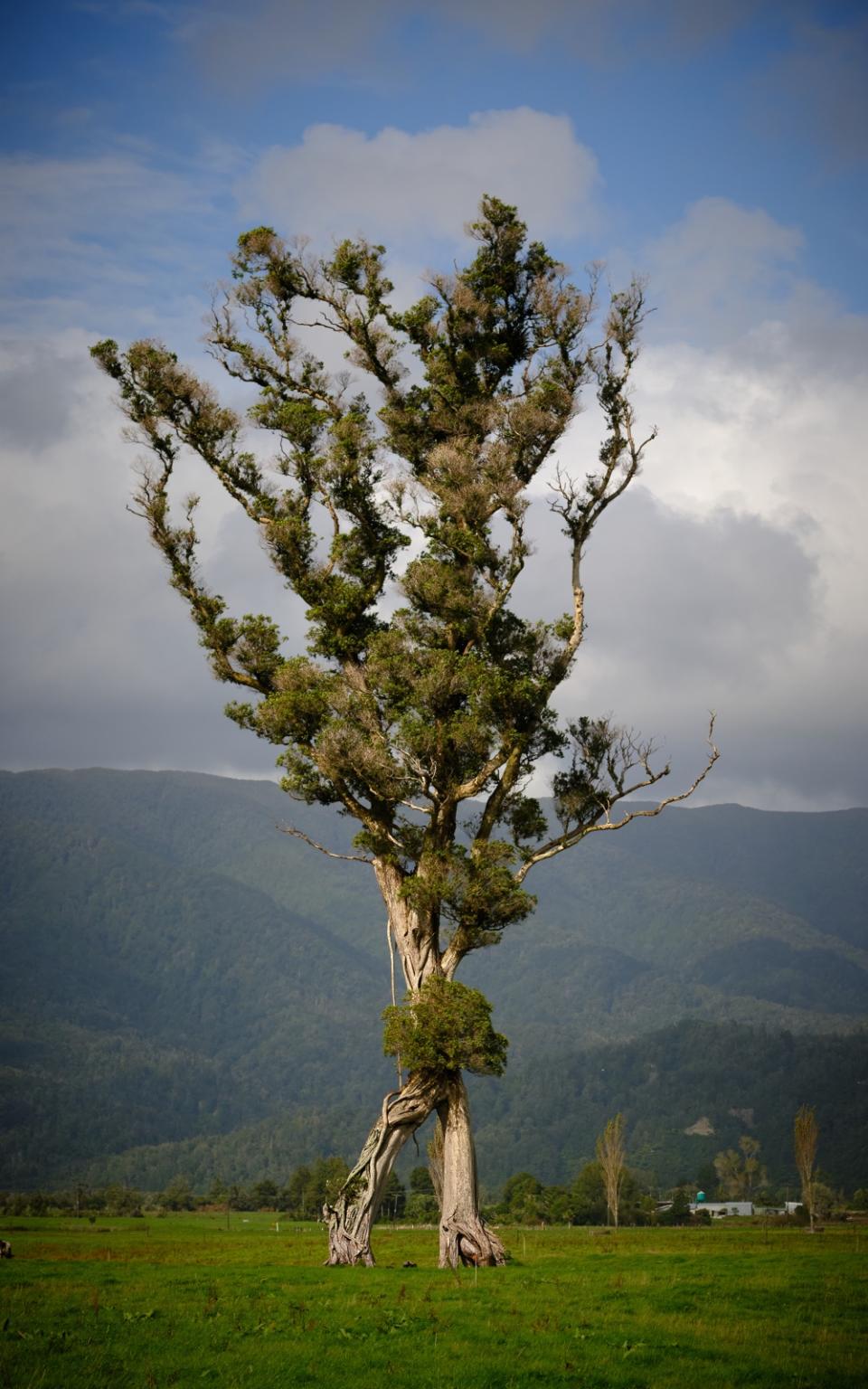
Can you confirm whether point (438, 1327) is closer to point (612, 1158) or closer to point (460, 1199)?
point (460, 1199)

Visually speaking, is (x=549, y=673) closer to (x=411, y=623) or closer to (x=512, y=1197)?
(x=411, y=623)

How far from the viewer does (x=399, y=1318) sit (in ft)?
54.2

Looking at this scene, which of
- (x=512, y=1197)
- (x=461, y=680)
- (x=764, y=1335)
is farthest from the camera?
(x=512, y=1197)

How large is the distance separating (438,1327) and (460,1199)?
1087cm

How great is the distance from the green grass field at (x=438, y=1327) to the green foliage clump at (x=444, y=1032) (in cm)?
407

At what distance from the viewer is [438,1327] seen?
1614cm

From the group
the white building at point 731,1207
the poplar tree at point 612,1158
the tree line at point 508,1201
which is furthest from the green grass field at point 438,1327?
the white building at point 731,1207

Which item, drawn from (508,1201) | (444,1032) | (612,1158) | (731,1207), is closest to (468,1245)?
(444,1032)

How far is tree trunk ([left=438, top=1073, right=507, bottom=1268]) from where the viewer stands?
2614 centimetres

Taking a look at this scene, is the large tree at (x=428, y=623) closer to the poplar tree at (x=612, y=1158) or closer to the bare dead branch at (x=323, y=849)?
the bare dead branch at (x=323, y=849)

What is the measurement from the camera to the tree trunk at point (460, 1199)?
1029 inches

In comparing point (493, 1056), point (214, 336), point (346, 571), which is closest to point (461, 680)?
point (346, 571)

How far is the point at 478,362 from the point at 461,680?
31.9 feet

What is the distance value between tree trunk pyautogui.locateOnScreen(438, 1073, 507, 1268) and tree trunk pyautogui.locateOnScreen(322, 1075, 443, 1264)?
506 mm
